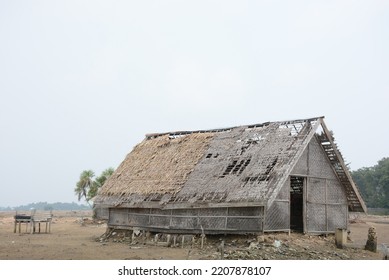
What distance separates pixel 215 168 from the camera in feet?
59.9

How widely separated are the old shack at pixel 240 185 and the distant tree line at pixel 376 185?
39.5 m

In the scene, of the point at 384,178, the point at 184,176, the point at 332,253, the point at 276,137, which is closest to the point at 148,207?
the point at 184,176

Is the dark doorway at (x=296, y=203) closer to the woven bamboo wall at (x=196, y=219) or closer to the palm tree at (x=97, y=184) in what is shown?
the woven bamboo wall at (x=196, y=219)

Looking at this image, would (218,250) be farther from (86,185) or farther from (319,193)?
(86,185)

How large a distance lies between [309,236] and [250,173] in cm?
331

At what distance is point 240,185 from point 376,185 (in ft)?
168

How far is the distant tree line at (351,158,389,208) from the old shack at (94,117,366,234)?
3949cm

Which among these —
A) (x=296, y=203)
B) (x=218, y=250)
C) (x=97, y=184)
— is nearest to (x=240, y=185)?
(x=218, y=250)

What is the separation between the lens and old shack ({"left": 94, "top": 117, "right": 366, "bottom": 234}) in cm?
1622

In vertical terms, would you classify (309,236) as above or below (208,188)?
below

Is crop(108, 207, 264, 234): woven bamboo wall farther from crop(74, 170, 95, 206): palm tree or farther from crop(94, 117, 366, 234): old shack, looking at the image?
crop(74, 170, 95, 206): palm tree

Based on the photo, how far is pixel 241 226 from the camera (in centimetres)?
1609
